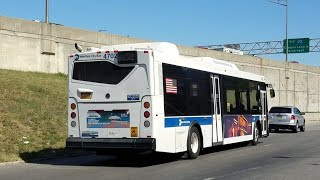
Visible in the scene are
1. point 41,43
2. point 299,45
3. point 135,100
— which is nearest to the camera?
point 135,100

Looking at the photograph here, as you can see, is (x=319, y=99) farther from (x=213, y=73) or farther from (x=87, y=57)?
(x=87, y=57)

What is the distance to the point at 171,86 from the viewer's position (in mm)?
14195

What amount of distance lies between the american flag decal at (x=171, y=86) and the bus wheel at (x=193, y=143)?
1562 millimetres

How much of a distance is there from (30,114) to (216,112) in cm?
751

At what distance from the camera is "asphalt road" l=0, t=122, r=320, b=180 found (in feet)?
38.8

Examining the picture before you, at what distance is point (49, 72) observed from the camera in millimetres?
28094

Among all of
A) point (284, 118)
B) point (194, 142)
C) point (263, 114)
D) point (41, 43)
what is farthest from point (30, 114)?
point (284, 118)

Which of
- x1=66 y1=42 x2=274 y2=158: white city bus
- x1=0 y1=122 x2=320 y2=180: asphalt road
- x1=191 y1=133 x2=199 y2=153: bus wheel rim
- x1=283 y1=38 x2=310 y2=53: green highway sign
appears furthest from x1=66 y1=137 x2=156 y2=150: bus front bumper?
x1=283 y1=38 x2=310 y2=53: green highway sign

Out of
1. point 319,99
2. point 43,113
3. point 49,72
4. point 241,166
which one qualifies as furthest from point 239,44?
point 241,166

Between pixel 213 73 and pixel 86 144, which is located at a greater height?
pixel 213 73

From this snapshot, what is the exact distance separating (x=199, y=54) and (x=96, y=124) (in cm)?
2829

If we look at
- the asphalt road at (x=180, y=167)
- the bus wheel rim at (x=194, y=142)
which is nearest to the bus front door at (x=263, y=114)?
the asphalt road at (x=180, y=167)

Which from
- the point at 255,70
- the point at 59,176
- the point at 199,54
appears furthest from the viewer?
the point at 255,70

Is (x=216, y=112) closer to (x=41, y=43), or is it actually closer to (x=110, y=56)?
(x=110, y=56)
